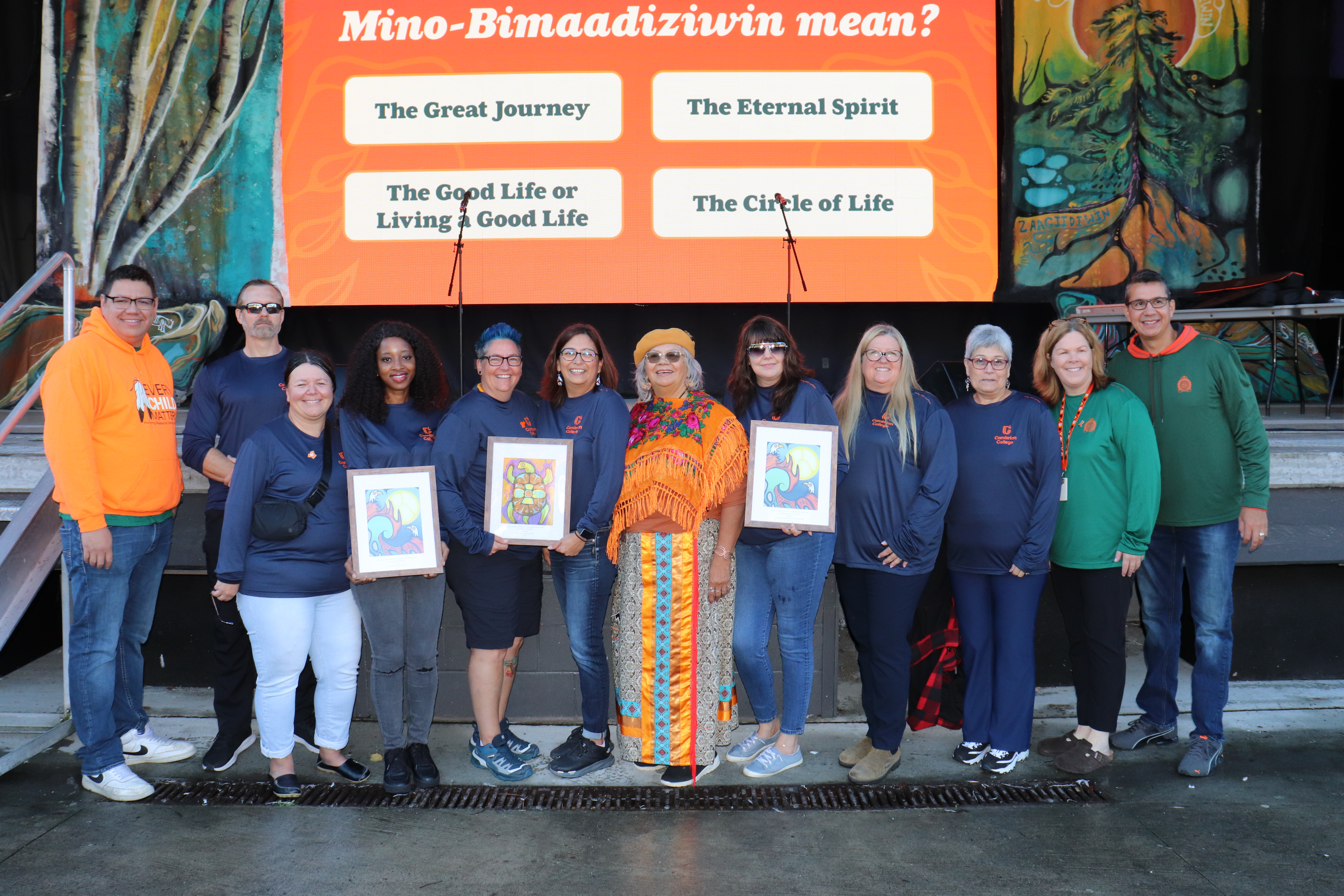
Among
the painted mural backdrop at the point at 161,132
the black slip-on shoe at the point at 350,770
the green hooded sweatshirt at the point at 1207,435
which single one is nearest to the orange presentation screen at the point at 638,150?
the painted mural backdrop at the point at 161,132

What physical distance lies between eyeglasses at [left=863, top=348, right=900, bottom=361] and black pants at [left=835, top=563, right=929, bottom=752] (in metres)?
0.81

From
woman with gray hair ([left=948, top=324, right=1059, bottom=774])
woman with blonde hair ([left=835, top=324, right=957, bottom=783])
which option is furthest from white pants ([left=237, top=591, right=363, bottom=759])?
woman with gray hair ([left=948, top=324, right=1059, bottom=774])

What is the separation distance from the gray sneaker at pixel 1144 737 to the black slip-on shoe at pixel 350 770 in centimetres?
309

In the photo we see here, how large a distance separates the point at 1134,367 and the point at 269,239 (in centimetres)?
554

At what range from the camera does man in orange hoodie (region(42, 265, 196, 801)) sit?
315cm

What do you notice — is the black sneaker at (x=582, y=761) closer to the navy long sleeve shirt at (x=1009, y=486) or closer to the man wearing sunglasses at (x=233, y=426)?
the man wearing sunglasses at (x=233, y=426)

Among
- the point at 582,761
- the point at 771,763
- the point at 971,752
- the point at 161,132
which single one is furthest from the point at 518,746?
the point at 161,132

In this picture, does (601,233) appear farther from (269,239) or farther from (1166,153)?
(1166,153)

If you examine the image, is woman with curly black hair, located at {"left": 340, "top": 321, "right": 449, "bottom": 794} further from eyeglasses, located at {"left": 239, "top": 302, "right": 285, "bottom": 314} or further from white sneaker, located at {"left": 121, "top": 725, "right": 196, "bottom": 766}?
white sneaker, located at {"left": 121, "top": 725, "right": 196, "bottom": 766}

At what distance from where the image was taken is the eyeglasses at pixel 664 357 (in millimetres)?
3330

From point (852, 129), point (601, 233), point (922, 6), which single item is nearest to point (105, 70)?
point (601, 233)

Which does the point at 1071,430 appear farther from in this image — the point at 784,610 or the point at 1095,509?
the point at 784,610

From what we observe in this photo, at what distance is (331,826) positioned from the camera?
308 centimetres

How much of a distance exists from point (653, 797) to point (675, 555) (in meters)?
0.91
